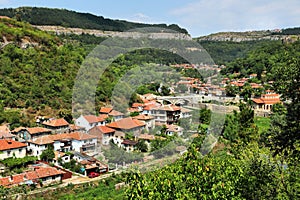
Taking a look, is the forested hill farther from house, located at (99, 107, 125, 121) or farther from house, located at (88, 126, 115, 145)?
house, located at (88, 126, 115, 145)

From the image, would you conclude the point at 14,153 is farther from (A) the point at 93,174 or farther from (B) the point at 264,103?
(B) the point at 264,103

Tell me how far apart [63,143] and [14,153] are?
1.38 metres

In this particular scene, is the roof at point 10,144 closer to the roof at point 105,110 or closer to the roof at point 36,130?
the roof at point 36,130

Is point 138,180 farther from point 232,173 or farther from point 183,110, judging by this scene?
point 183,110

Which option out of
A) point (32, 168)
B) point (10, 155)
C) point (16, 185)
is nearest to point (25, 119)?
point (10, 155)

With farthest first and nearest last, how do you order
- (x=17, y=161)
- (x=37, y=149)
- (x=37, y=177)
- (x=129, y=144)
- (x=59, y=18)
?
(x=59, y=18) < (x=37, y=149) < (x=17, y=161) < (x=129, y=144) < (x=37, y=177)

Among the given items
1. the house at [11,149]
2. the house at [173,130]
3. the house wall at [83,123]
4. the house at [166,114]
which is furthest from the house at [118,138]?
the house at [11,149]

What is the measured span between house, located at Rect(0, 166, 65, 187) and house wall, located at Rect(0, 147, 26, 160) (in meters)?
1.14

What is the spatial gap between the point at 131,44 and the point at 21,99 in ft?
17.9

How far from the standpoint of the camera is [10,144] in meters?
9.48

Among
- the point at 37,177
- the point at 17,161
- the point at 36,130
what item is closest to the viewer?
the point at 37,177

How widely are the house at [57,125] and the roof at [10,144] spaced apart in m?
1.46

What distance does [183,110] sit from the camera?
435 inches

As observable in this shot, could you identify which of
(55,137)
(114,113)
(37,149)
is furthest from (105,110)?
(37,149)
